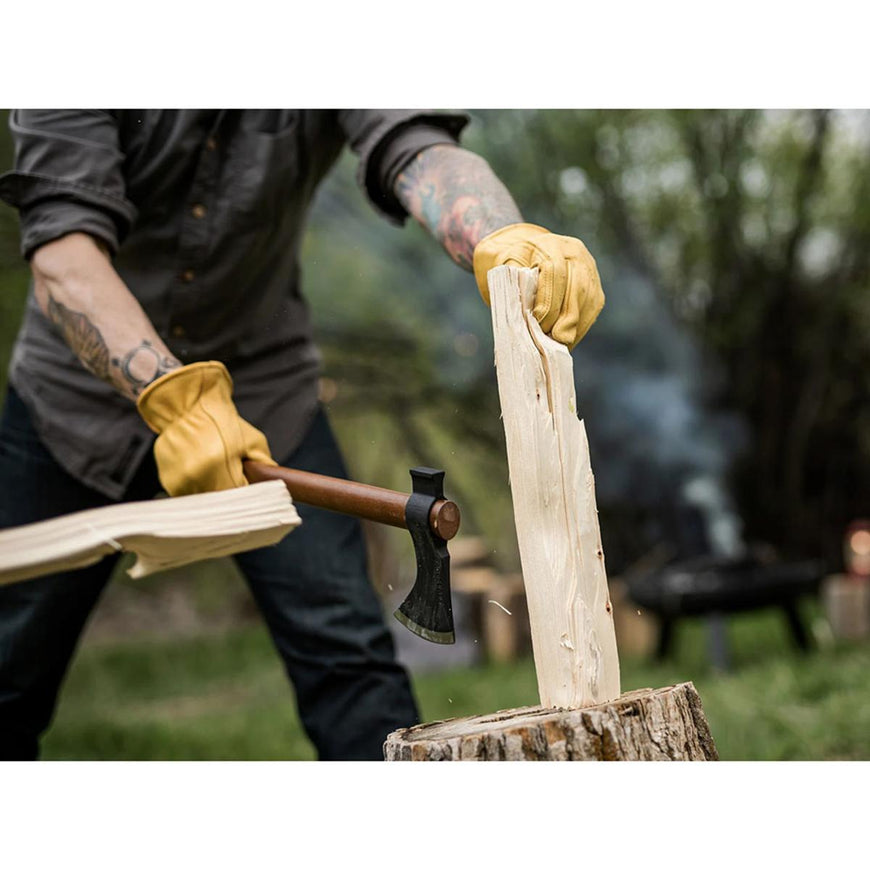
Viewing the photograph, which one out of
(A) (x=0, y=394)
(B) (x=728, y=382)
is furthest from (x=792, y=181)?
(A) (x=0, y=394)

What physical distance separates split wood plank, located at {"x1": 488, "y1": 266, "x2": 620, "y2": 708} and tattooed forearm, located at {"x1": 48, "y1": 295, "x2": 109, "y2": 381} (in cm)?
54

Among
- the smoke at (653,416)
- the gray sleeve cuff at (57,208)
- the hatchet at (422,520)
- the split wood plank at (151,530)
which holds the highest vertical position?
the gray sleeve cuff at (57,208)

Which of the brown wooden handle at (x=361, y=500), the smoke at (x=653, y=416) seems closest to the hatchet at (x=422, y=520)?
the brown wooden handle at (x=361, y=500)

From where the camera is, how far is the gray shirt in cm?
151

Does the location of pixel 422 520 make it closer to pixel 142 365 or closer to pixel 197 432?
pixel 197 432

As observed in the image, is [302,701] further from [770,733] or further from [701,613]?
[701,613]

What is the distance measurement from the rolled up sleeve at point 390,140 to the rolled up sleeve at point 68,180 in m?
0.34

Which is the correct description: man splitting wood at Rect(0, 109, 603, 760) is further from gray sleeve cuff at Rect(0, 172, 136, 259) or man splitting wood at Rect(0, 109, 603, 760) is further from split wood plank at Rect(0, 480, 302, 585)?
split wood plank at Rect(0, 480, 302, 585)

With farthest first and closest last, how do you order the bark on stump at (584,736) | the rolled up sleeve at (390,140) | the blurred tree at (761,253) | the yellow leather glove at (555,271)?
the blurred tree at (761,253), the rolled up sleeve at (390,140), the yellow leather glove at (555,271), the bark on stump at (584,736)

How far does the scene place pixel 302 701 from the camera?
1.55 metres

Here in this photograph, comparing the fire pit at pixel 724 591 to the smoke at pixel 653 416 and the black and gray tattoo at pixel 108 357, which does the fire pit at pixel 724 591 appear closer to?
the smoke at pixel 653 416

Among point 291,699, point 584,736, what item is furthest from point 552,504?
point 291,699

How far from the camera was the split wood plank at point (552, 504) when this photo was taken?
1.15m
